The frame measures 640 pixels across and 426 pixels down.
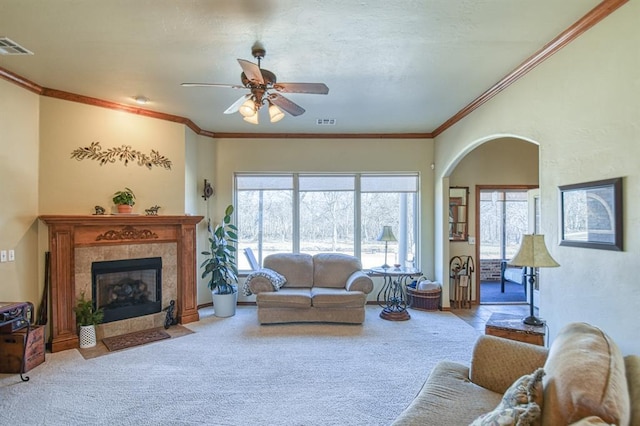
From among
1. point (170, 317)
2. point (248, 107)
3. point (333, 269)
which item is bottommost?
point (170, 317)

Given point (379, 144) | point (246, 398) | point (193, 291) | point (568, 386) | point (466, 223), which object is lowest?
point (246, 398)

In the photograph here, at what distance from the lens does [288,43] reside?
2848 mm

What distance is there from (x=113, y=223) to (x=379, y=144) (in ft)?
14.0

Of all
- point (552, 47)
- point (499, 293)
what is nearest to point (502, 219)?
point (499, 293)

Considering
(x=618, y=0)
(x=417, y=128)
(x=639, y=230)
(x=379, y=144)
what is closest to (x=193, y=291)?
(x=379, y=144)

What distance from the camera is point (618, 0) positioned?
2.21 m

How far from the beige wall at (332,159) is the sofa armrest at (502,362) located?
3.83m

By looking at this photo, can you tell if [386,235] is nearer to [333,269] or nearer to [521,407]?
[333,269]

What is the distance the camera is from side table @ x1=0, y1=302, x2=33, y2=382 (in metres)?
2.98

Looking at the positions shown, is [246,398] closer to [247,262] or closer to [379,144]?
[247,262]

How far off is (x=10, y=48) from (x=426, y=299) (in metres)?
5.77

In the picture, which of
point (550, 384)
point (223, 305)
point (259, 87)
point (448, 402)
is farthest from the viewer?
point (223, 305)

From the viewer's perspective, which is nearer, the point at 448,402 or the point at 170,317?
the point at 448,402

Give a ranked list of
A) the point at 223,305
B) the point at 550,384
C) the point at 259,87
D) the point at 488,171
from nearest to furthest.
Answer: the point at 550,384
the point at 259,87
the point at 223,305
the point at 488,171
